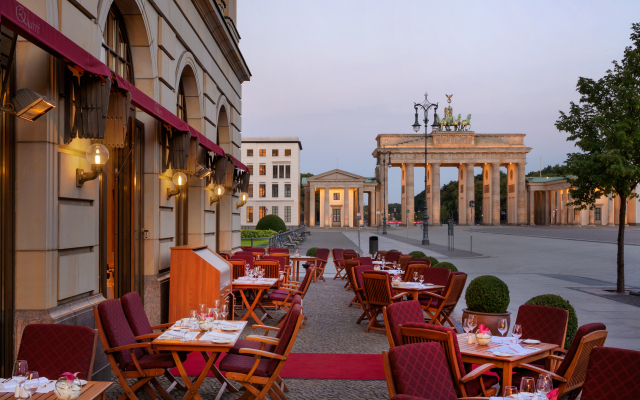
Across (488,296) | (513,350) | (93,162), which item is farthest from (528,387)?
(93,162)

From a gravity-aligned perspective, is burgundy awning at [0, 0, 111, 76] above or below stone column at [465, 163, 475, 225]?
below

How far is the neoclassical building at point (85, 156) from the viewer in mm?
5715

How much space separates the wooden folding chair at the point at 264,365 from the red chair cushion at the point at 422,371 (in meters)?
1.59

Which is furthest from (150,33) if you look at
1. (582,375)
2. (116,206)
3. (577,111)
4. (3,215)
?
(577,111)

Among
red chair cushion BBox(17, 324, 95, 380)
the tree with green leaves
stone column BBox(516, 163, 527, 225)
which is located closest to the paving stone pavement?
red chair cushion BBox(17, 324, 95, 380)

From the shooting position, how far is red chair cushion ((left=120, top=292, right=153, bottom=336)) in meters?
6.04

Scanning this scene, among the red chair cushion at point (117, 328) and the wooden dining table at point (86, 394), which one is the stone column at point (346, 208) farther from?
the wooden dining table at point (86, 394)

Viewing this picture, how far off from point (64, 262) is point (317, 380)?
3520 mm

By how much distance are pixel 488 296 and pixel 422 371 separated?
468 centimetres

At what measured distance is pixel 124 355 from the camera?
563 centimetres

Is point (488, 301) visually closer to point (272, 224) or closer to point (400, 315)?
point (400, 315)

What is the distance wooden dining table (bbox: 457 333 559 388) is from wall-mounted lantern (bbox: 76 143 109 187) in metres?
4.91

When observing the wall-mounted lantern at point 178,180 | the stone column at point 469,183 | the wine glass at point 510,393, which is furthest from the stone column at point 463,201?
the wine glass at point 510,393

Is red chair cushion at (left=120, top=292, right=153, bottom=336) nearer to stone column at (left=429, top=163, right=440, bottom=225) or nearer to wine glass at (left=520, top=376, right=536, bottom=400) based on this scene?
wine glass at (left=520, top=376, right=536, bottom=400)
